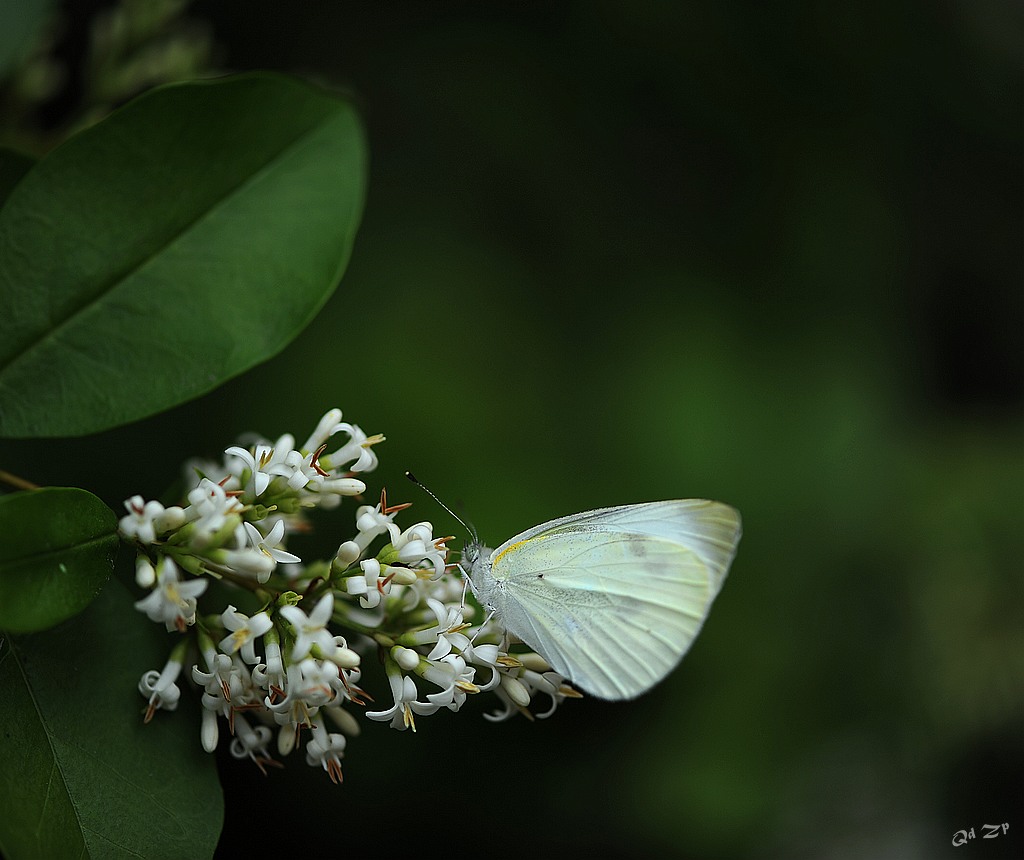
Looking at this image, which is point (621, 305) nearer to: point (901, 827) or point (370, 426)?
point (370, 426)

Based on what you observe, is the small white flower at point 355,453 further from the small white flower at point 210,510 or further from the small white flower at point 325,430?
the small white flower at point 210,510

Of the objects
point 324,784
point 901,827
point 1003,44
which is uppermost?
point 1003,44

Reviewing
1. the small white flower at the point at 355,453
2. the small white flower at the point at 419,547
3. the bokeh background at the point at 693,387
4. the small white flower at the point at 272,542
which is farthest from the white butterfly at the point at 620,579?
the bokeh background at the point at 693,387

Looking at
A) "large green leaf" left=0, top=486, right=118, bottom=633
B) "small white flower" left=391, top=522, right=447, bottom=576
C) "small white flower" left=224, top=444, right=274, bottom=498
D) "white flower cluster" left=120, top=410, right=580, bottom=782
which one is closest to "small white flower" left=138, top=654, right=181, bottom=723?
"white flower cluster" left=120, top=410, right=580, bottom=782

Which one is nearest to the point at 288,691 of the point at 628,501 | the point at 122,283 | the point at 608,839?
the point at 122,283

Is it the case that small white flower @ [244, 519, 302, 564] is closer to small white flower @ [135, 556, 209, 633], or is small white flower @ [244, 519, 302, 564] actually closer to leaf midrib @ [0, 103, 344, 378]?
small white flower @ [135, 556, 209, 633]
